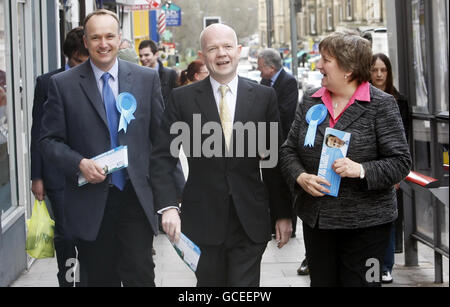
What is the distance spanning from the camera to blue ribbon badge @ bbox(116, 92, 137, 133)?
4.63 m

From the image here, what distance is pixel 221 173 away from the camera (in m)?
4.54

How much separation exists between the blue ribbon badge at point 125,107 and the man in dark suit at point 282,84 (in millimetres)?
4391

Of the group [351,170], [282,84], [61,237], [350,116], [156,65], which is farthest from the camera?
[156,65]

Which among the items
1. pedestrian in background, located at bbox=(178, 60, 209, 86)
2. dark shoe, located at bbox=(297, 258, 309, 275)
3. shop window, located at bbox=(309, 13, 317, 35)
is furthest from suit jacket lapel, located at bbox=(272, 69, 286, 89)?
shop window, located at bbox=(309, 13, 317, 35)

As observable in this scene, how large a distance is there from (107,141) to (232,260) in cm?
94

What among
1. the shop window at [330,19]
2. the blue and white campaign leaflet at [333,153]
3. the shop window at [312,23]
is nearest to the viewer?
the blue and white campaign leaflet at [333,153]

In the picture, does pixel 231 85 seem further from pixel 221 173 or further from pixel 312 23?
pixel 312 23

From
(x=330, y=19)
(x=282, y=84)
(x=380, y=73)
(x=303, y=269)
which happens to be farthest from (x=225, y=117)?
(x=330, y=19)

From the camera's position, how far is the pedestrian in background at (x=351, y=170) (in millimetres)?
4305

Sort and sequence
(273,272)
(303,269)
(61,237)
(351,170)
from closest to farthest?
(351,170), (61,237), (303,269), (273,272)

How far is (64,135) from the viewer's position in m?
4.71

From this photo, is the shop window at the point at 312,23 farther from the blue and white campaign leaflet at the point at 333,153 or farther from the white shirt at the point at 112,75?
the blue and white campaign leaflet at the point at 333,153

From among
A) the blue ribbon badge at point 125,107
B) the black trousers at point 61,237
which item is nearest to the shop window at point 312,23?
the black trousers at point 61,237

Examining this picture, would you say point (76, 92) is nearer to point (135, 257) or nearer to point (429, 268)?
point (135, 257)
